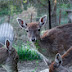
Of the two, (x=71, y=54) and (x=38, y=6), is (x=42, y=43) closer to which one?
(x=71, y=54)

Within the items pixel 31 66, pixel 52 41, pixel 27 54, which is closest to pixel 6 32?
pixel 27 54

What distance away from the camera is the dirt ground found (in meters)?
7.22

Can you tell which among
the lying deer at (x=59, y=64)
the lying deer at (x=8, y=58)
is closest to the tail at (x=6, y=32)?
the lying deer at (x=8, y=58)

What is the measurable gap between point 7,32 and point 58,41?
8.55ft

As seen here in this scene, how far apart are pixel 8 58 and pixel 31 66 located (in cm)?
228

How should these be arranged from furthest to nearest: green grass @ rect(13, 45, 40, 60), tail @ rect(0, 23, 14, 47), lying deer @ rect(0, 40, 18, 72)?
1. tail @ rect(0, 23, 14, 47)
2. green grass @ rect(13, 45, 40, 60)
3. lying deer @ rect(0, 40, 18, 72)

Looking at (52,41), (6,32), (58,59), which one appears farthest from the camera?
(6,32)

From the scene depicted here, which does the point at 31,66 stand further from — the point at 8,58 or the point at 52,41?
the point at 8,58

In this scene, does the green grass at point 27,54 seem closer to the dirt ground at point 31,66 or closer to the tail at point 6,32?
the dirt ground at point 31,66

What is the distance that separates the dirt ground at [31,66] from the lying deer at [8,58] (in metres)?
1.70

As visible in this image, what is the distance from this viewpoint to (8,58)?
5.45 m

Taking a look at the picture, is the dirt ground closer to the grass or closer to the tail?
the grass

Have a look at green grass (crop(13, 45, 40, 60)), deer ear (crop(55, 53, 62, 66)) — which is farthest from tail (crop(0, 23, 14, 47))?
deer ear (crop(55, 53, 62, 66))

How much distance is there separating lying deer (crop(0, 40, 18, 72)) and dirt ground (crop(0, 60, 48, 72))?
5.59 ft
